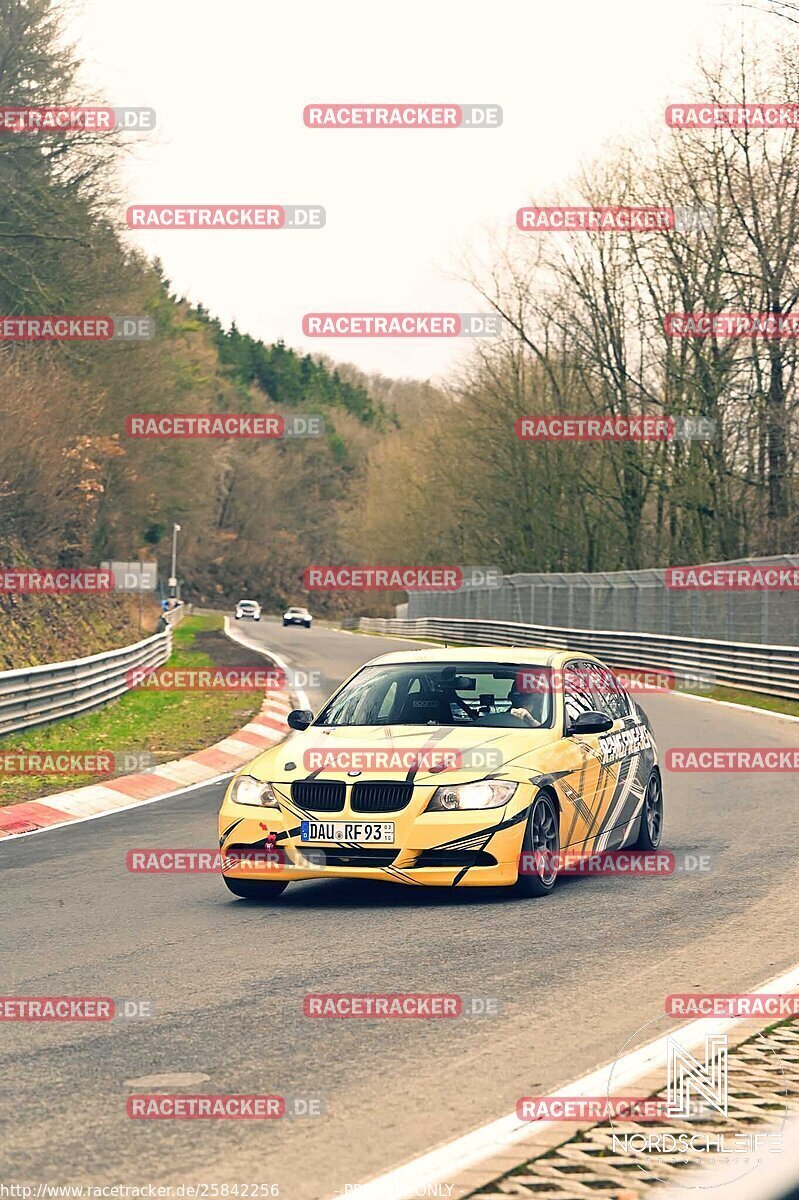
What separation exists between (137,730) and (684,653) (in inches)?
642

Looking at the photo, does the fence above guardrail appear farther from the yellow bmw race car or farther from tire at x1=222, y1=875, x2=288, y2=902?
tire at x1=222, y1=875, x2=288, y2=902

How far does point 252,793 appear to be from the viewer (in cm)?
955

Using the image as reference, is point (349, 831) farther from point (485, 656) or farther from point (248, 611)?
point (248, 611)

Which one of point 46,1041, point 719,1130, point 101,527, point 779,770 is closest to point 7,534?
point 779,770

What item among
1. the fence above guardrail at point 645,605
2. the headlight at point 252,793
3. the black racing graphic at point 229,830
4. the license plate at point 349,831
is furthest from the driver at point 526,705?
the fence above guardrail at point 645,605

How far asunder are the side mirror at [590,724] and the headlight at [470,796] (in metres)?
1.06

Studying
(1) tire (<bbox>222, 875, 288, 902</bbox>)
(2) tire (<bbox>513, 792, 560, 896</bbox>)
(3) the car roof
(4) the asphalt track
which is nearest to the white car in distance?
(4) the asphalt track

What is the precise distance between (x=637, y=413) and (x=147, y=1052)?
54.0 metres

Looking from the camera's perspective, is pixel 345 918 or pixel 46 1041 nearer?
pixel 46 1041

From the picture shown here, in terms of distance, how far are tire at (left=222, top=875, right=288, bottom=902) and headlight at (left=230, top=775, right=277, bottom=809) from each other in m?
0.47

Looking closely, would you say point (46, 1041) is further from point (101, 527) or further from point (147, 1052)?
point (101, 527)

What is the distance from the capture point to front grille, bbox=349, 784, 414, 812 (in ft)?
30.2

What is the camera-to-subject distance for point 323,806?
9297 millimetres

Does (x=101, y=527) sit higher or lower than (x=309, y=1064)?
higher
